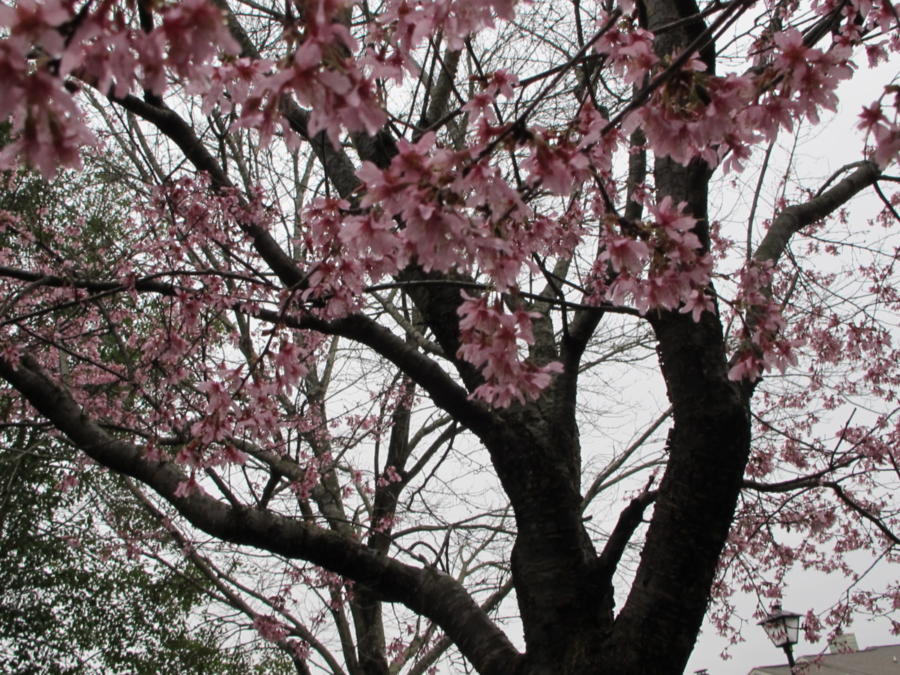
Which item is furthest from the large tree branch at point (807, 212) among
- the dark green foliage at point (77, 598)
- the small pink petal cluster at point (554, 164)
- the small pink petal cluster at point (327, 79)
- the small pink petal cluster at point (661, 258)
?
the dark green foliage at point (77, 598)

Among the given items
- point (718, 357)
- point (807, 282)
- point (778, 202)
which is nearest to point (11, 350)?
point (718, 357)

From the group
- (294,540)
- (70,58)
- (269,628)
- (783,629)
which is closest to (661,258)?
(70,58)

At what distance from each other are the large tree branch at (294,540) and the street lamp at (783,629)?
440 centimetres

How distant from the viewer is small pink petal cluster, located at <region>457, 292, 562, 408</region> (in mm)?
1454

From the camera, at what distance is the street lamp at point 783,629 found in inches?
232

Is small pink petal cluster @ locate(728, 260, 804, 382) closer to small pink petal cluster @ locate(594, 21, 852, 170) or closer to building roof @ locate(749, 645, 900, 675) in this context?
small pink petal cluster @ locate(594, 21, 852, 170)

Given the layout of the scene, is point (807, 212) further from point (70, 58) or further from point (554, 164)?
point (70, 58)

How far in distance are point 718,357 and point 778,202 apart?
3.16 meters

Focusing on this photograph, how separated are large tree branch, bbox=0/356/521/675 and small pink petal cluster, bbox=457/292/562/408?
4.79ft

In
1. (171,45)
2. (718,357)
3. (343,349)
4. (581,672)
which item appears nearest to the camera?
(171,45)

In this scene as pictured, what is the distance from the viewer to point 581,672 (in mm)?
2184

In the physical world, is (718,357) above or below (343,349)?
below

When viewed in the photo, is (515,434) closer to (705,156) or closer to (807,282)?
(705,156)

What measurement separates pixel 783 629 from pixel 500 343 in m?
5.80
